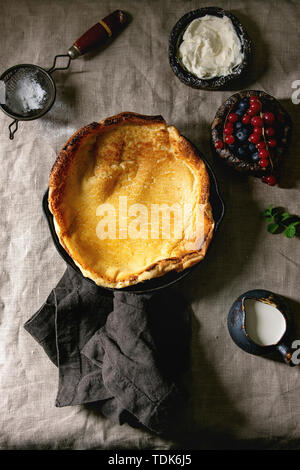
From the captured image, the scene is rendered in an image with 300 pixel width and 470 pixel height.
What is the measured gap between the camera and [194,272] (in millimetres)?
1272

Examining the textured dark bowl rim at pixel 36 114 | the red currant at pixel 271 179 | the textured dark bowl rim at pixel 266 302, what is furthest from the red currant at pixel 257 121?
the textured dark bowl rim at pixel 36 114

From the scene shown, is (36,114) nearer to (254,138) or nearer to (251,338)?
(254,138)

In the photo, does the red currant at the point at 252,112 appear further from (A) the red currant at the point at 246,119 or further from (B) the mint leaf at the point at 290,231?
(B) the mint leaf at the point at 290,231

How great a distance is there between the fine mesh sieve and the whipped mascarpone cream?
22 cm

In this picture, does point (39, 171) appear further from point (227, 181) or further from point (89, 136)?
point (227, 181)

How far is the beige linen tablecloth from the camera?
1.25 meters

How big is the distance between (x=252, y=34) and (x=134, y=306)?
0.85 m

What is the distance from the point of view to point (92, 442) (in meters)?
1.26

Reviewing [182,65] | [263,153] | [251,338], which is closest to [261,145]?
[263,153]

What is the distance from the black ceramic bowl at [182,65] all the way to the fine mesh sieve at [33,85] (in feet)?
0.58

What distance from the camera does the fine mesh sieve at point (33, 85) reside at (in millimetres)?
1272

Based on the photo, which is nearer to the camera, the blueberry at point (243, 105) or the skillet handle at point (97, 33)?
the blueberry at point (243, 105)

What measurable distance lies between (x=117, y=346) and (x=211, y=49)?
32.9 inches

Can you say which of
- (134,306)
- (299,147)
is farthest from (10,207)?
(299,147)
